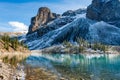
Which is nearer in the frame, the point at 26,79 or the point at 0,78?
the point at 0,78

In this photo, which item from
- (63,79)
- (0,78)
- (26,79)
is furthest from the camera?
(63,79)

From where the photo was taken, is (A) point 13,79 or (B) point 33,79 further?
(B) point 33,79

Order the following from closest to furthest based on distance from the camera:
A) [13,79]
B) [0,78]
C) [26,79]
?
[0,78] → [13,79] → [26,79]

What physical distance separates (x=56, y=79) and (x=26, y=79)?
6230 mm

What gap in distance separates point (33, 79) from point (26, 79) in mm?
1925

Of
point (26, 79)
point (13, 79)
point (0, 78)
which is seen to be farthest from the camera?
point (26, 79)

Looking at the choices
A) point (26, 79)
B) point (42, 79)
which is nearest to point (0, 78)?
point (26, 79)

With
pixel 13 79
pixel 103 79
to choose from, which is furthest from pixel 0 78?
pixel 103 79

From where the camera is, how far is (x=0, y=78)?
145ft

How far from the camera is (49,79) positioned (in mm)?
54438

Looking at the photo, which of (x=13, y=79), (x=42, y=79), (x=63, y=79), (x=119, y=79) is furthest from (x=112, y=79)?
(x=13, y=79)

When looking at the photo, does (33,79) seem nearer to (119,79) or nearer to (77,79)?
(77,79)

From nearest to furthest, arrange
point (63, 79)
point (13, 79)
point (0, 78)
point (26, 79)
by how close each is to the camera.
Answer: point (0, 78) < point (13, 79) < point (26, 79) < point (63, 79)

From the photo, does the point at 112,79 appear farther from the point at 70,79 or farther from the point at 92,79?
the point at 70,79
